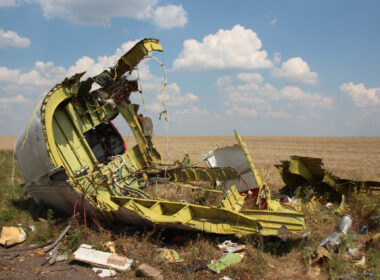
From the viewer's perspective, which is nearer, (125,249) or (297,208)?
(125,249)

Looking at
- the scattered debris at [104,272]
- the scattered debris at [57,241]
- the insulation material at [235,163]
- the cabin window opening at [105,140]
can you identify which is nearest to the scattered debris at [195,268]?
the scattered debris at [104,272]

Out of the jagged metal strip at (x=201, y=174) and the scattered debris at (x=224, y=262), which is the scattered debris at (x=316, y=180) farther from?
the scattered debris at (x=224, y=262)

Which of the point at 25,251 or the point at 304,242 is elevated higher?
the point at 304,242

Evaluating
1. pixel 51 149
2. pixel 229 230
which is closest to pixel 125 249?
pixel 229 230

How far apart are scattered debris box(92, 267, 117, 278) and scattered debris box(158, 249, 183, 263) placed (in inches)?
30.2

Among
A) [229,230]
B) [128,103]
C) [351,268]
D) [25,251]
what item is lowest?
[25,251]

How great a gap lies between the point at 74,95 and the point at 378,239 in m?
6.76

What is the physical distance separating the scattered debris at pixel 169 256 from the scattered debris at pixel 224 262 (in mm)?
578

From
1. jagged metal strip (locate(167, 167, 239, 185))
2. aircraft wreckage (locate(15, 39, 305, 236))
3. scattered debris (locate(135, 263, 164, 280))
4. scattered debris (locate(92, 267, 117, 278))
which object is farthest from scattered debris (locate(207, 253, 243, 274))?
jagged metal strip (locate(167, 167, 239, 185))

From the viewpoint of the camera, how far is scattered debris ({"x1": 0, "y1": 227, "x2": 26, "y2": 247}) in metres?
5.95

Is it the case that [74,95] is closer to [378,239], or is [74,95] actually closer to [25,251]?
[25,251]

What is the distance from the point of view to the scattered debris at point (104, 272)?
4.56 metres

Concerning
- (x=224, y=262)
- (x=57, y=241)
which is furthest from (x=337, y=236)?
A: (x=57, y=241)

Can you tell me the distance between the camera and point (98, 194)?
6.08 m
